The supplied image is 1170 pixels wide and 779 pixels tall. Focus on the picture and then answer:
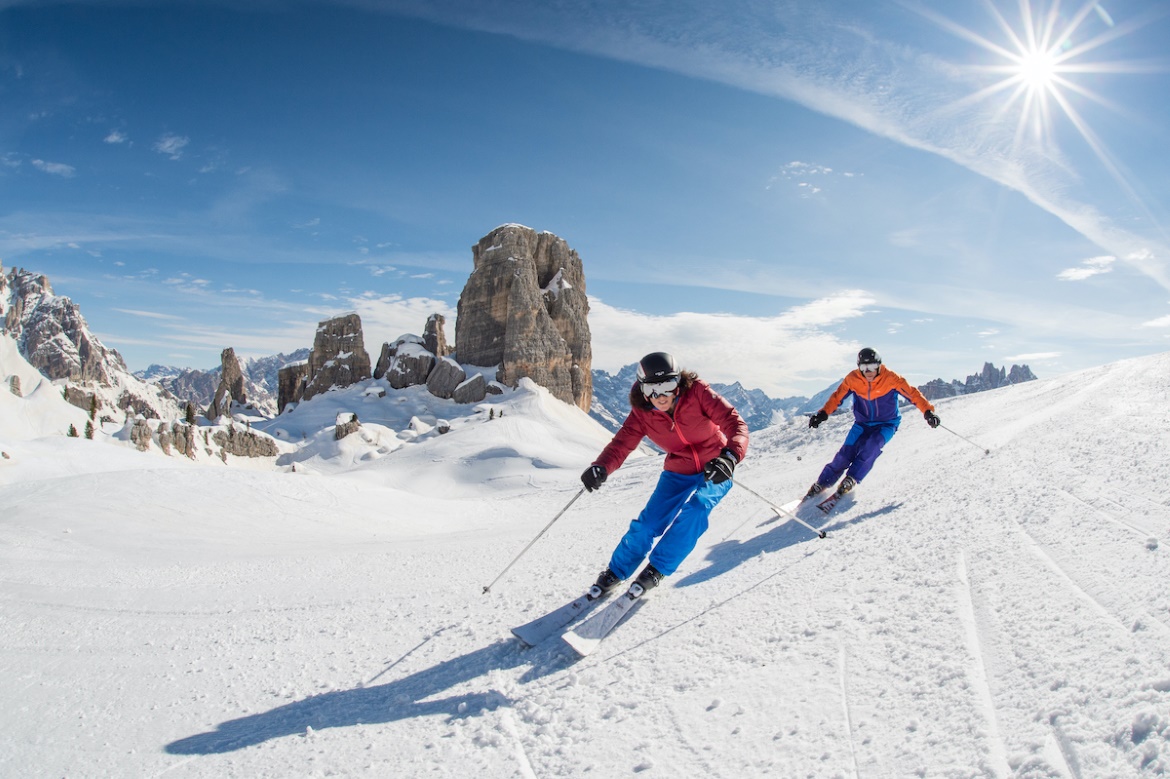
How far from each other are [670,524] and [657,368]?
128cm

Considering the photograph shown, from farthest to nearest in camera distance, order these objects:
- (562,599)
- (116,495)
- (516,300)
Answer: (516,300) → (116,495) → (562,599)

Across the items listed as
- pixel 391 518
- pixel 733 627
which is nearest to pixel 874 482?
pixel 733 627

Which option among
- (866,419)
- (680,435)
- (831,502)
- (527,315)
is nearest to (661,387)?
(680,435)

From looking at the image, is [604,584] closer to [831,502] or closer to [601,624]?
[601,624]

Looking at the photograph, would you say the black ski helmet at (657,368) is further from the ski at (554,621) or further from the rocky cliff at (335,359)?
the rocky cliff at (335,359)

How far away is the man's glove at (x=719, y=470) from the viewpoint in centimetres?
411

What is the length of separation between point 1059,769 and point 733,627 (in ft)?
5.82

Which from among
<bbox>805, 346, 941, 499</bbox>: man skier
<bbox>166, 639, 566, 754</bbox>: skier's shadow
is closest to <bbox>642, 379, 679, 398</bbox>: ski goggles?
<bbox>166, 639, 566, 754</bbox>: skier's shadow

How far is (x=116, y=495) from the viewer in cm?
941

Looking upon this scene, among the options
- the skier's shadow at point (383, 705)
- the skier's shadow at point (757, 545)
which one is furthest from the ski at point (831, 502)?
the skier's shadow at point (383, 705)

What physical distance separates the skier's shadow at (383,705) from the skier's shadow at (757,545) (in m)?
1.57

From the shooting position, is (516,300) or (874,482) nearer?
(874,482)

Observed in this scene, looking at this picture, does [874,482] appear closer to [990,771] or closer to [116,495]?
[990,771]

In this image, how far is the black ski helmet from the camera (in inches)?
169
